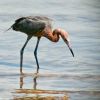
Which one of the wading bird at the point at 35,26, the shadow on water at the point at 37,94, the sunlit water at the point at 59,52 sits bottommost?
the sunlit water at the point at 59,52

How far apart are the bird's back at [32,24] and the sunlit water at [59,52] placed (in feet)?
1.97

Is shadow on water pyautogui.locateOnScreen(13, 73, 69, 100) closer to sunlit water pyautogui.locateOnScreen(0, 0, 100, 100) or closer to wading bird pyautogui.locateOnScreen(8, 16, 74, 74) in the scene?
sunlit water pyautogui.locateOnScreen(0, 0, 100, 100)

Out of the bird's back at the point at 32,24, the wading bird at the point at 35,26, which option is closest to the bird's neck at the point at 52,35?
the wading bird at the point at 35,26

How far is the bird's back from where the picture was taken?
11609 millimetres

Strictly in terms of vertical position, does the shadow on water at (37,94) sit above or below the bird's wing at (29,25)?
below

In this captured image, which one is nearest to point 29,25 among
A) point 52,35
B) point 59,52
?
point 52,35

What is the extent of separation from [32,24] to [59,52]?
1.17m

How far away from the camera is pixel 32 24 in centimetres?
1166

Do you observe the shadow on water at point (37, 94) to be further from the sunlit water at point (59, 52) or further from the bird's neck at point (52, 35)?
the bird's neck at point (52, 35)

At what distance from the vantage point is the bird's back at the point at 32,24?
1161 cm

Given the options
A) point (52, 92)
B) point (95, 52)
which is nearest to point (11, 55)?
point (95, 52)

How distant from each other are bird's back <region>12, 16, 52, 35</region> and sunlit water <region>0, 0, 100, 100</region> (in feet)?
1.97

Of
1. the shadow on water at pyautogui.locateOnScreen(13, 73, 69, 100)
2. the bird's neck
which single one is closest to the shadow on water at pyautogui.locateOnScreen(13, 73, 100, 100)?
the shadow on water at pyautogui.locateOnScreen(13, 73, 69, 100)

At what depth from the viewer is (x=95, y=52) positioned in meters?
12.4
